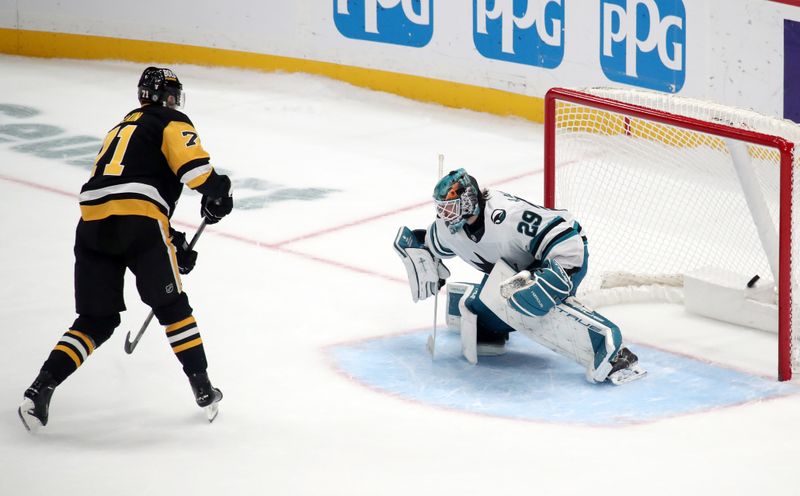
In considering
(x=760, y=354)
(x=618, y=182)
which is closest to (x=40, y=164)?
(x=618, y=182)

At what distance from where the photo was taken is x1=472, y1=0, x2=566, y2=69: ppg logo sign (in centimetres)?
758

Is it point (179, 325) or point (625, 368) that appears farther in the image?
point (625, 368)

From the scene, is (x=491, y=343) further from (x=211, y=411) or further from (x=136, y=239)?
(x=136, y=239)

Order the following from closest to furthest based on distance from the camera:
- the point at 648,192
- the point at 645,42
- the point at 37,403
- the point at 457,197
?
the point at 37,403, the point at 457,197, the point at 648,192, the point at 645,42

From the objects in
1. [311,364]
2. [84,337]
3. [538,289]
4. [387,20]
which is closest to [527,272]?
[538,289]

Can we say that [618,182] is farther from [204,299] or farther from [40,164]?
[40,164]

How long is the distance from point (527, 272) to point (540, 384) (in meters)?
0.37

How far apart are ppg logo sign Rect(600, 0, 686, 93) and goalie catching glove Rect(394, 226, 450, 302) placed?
2749 mm

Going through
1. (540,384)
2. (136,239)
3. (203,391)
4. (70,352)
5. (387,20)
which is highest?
(387,20)

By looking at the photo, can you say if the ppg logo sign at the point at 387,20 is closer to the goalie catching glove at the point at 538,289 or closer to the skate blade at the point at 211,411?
the goalie catching glove at the point at 538,289

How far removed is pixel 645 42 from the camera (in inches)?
279

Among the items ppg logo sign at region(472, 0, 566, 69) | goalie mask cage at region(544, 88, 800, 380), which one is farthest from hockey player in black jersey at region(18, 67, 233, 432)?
ppg logo sign at region(472, 0, 566, 69)

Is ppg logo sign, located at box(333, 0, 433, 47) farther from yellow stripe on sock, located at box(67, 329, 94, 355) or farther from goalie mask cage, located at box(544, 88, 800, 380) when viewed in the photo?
yellow stripe on sock, located at box(67, 329, 94, 355)

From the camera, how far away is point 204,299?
5285mm
